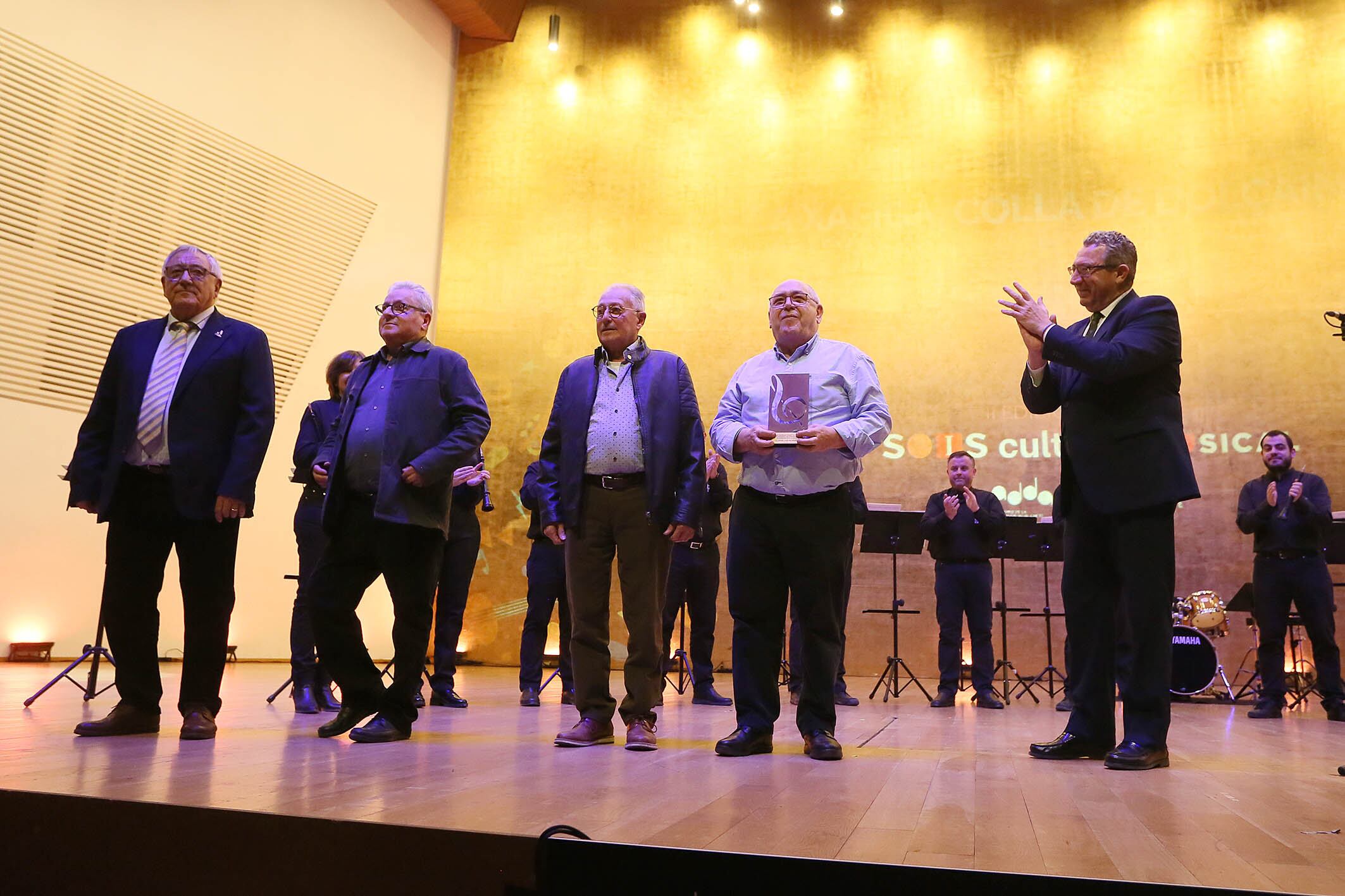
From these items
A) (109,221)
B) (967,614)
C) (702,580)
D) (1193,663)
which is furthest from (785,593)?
(109,221)

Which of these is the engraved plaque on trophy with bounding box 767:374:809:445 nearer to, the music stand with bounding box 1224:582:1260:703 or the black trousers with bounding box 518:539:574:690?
the black trousers with bounding box 518:539:574:690

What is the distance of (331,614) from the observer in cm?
333

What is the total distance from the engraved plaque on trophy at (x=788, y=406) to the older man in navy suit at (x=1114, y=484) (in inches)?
27.9

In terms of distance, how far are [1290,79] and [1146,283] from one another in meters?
2.11

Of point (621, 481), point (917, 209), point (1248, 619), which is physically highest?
point (917, 209)

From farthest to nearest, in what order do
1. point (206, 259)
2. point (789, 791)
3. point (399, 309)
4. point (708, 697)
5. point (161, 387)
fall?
1. point (708, 697)
2. point (399, 309)
3. point (206, 259)
4. point (161, 387)
5. point (789, 791)

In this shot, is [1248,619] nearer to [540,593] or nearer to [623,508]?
[540,593]

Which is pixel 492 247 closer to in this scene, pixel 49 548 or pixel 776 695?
pixel 49 548

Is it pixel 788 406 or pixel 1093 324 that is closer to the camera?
pixel 788 406

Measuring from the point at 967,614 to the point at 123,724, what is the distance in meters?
4.79

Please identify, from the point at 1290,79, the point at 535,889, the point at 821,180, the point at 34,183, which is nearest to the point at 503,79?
the point at 821,180

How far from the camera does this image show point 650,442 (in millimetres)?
3438

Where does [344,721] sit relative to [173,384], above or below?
below

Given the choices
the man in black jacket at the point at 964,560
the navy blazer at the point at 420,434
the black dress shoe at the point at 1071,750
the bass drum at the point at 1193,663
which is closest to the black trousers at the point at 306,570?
the navy blazer at the point at 420,434
